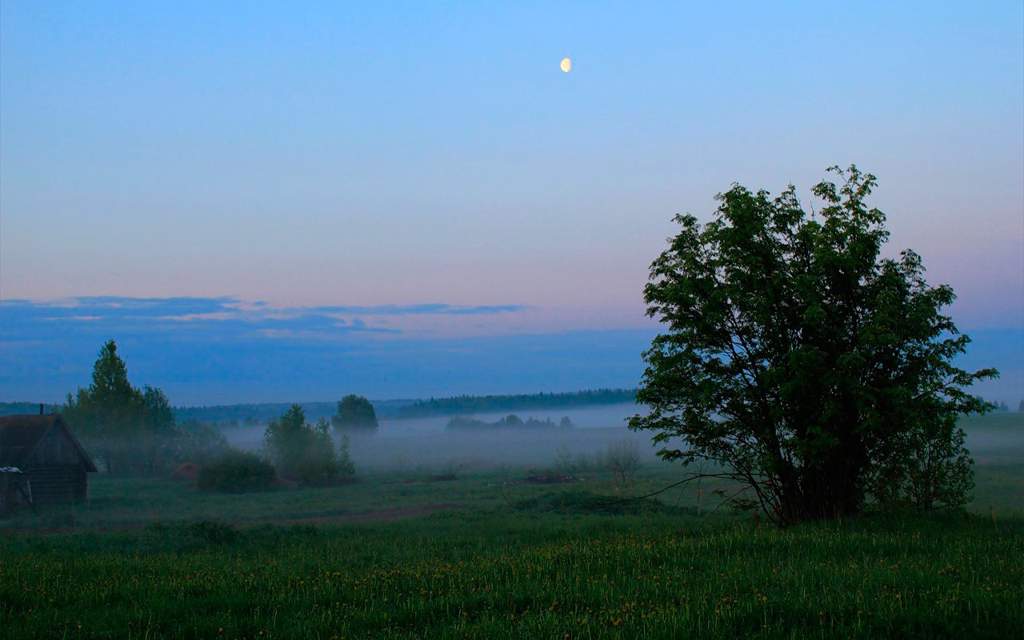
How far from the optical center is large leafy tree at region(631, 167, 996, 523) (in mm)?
22688

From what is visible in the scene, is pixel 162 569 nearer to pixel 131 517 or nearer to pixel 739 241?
pixel 739 241

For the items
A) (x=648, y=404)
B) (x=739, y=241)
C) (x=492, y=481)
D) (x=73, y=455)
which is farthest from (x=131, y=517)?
(x=739, y=241)

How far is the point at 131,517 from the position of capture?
1923 inches

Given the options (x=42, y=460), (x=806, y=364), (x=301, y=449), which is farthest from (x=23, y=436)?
(x=806, y=364)

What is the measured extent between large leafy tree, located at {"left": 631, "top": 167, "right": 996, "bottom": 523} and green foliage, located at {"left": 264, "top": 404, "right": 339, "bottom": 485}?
58078 mm

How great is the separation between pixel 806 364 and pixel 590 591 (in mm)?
11938

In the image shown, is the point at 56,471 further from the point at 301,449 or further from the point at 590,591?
the point at 590,591

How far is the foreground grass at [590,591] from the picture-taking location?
36.0 ft

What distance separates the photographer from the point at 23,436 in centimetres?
5569

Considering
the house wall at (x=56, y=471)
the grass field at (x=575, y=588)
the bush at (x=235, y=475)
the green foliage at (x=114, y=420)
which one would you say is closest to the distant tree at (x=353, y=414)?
the green foliage at (x=114, y=420)

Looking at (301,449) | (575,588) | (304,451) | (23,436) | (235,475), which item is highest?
(23,436)

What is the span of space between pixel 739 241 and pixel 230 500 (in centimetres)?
4691

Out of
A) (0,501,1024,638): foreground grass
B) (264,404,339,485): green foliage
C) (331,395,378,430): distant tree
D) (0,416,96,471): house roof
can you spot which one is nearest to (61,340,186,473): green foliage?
(264,404,339,485): green foliage

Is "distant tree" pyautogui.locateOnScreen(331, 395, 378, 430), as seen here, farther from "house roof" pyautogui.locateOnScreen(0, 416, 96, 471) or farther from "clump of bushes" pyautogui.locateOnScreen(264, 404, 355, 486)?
"house roof" pyautogui.locateOnScreen(0, 416, 96, 471)
